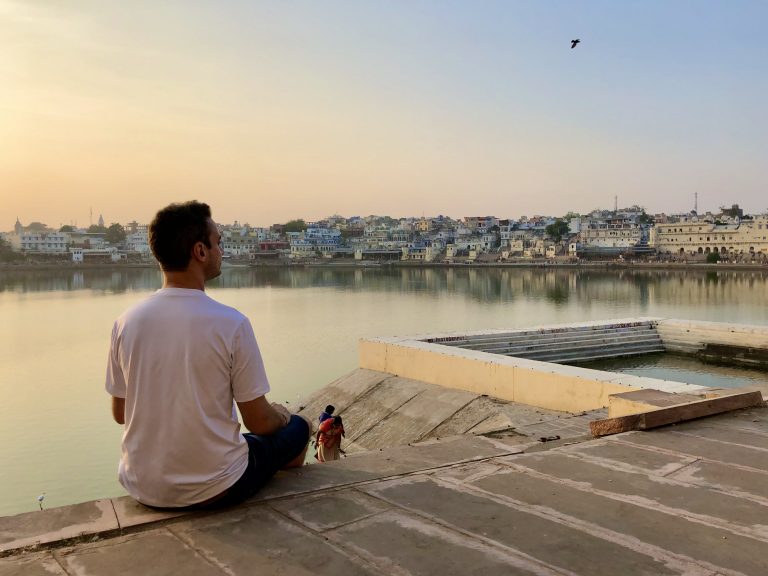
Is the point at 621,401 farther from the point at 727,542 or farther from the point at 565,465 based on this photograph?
the point at 727,542

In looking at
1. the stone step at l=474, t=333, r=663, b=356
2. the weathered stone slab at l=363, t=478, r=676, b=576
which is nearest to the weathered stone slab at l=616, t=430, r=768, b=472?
the weathered stone slab at l=363, t=478, r=676, b=576

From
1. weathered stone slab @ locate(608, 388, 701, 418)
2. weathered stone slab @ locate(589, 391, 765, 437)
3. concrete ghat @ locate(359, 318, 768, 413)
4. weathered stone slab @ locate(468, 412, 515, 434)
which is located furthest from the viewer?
weathered stone slab @ locate(468, 412, 515, 434)

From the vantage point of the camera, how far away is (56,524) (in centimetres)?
240

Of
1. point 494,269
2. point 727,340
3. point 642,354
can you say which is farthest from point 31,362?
point 494,269

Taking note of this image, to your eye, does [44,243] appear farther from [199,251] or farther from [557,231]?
[199,251]

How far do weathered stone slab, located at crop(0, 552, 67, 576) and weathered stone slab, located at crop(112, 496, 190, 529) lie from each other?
11.1 inches

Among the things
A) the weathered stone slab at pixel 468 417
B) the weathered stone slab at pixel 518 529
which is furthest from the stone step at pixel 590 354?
the weathered stone slab at pixel 518 529

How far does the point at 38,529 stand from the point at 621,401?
4.01m

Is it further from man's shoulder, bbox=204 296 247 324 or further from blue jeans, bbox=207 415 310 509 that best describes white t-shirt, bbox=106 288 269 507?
blue jeans, bbox=207 415 310 509

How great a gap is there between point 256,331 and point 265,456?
25813 mm

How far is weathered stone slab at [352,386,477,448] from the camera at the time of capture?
9.41m

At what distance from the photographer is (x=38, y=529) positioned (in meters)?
2.36

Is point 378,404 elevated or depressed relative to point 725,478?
depressed

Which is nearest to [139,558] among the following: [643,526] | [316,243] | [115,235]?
[643,526]
